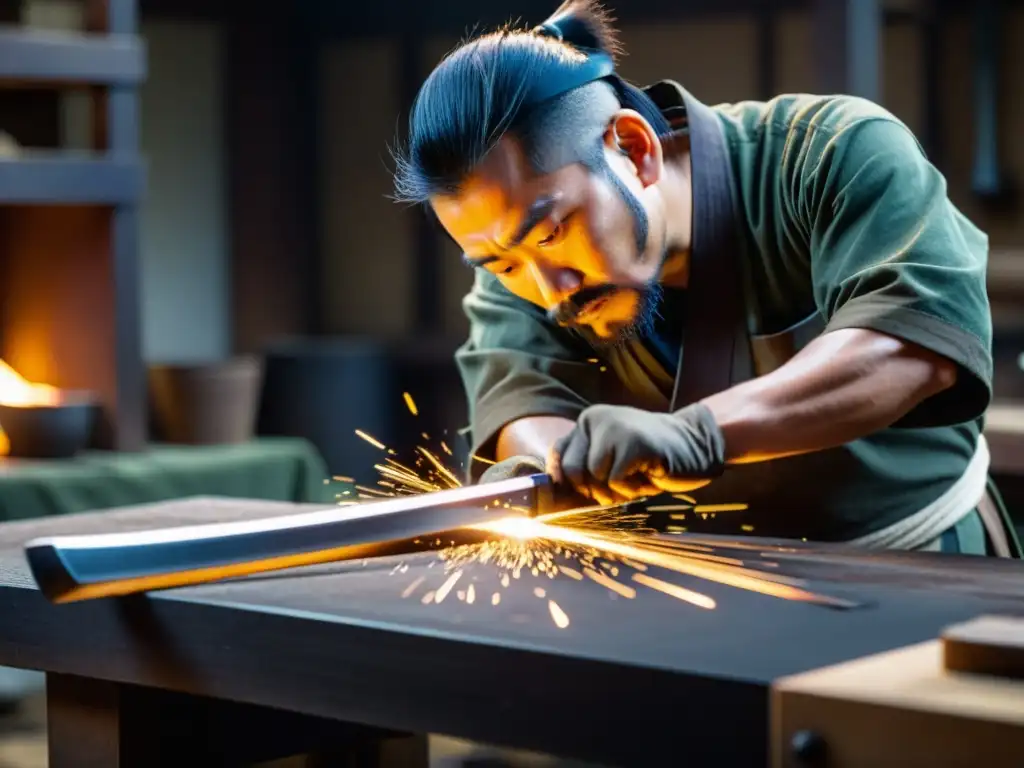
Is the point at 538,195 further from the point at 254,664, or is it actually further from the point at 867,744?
the point at 867,744

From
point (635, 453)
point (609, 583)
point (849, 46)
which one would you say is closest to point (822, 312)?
point (635, 453)

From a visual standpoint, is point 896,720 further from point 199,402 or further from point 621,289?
point 199,402

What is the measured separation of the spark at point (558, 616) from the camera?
4.64ft

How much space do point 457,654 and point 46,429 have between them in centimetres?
250

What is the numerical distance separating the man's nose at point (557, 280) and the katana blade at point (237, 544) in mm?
336

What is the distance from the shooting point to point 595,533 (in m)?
1.99

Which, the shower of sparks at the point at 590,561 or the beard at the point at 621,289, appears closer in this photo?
the shower of sparks at the point at 590,561

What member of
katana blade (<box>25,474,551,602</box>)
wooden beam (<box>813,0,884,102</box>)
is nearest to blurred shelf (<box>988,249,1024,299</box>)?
wooden beam (<box>813,0,884,102</box>)

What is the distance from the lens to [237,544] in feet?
5.27

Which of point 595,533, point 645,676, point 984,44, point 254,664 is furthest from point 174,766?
point 984,44

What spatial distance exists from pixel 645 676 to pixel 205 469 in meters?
2.64

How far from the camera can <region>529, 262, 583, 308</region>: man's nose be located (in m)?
2.02

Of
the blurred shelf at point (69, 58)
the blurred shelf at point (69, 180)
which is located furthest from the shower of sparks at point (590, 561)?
the blurred shelf at point (69, 58)

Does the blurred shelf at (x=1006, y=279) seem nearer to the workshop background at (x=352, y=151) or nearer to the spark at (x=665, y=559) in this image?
the workshop background at (x=352, y=151)
